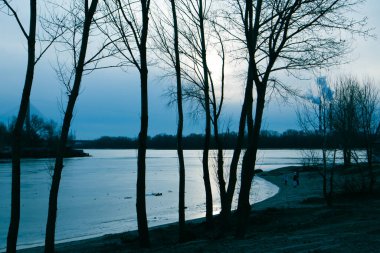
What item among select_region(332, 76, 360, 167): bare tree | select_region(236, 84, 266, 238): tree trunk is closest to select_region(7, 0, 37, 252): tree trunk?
select_region(236, 84, 266, 238): tree trunk

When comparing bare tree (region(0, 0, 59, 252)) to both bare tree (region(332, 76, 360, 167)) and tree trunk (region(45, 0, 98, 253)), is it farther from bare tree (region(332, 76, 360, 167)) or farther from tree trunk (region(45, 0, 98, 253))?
bare tree (region(332, 76, 360, 167))

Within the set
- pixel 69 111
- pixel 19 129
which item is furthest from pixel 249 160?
pixel 19 129

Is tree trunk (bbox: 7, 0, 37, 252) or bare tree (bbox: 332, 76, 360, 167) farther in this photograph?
bare tree (bbox: 332, 76, 360, 167)

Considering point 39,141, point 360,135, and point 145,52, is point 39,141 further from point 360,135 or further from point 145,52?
point 145,52

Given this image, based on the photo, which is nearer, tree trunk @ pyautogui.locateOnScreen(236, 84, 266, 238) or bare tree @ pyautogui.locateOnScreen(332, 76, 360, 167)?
tree trunk @ pyautogui.locateOnScreen(236, 84, 266, 238)

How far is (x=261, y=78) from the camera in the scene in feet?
40.5

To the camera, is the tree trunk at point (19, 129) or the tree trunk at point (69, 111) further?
the tree trunk at point (69, 111)

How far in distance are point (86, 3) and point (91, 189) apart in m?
43.2

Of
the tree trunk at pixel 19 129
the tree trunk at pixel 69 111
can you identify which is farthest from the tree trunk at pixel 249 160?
the tree trunk at pixel 19 129

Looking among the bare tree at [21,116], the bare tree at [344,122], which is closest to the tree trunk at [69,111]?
the bare tree at [21,116]

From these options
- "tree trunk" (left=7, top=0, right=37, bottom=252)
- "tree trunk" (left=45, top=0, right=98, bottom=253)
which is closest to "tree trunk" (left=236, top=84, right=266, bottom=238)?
"tree trunk" (left=45, top=0, right=98, bottom=253)

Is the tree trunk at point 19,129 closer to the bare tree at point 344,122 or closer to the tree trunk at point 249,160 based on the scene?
the tree trunk at point 249,160

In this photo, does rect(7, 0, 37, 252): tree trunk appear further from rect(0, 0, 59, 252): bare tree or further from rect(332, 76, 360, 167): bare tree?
rect(332, 76, 360, 167): bare tree

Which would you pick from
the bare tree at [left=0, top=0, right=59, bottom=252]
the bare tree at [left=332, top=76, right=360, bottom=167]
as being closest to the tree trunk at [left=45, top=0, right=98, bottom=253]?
the bare tree at [left=0, top=0, right=59, bottom=252]
